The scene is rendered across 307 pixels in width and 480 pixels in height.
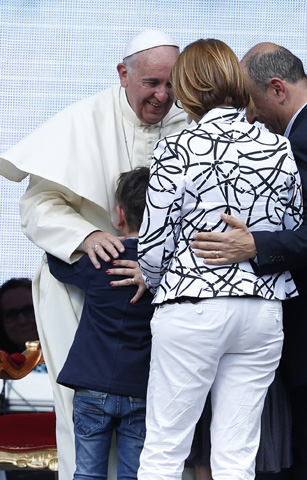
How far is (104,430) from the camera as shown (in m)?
2.73

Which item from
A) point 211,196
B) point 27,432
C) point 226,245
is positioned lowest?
point 27,432

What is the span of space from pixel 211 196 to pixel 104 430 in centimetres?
83

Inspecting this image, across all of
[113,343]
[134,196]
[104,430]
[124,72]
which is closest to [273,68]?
[124,72]

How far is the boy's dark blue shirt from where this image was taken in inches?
107

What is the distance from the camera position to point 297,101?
9.78 feet

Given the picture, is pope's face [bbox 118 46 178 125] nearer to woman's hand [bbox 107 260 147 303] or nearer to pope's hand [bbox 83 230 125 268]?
pope's hand [bbox 83 230 125 268]

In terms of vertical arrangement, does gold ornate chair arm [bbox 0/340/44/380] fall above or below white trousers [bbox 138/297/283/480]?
below

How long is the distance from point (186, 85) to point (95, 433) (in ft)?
3.55

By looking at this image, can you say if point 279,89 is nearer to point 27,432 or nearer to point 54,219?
point 54,219

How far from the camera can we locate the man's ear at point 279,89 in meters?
2.99

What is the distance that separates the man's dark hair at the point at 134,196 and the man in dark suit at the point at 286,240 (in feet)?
1.18

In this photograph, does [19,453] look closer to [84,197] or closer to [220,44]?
[84,197]

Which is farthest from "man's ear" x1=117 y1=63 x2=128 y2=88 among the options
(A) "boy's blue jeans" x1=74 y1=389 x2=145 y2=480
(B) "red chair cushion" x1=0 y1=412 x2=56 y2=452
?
(B) "red chair cushion" x1=0 y1=412 x2=56 y2=452

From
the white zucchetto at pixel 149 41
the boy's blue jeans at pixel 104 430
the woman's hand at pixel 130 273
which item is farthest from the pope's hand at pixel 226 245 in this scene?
the white zucchetto at pixel 149 41
